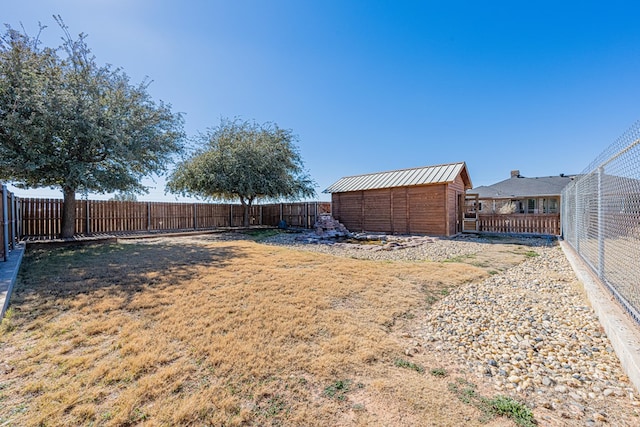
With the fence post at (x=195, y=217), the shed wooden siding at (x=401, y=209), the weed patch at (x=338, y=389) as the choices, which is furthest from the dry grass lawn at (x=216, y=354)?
the fence post at (x=195, y=217)

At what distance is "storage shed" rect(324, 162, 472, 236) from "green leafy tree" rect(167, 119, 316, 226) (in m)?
3.48

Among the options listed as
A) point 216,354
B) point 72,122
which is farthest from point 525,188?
point 72,122

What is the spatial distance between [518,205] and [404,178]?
1672 centimetres

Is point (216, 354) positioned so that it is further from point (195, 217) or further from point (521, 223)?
point (521, 223)

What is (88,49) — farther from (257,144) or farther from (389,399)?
(389,399)

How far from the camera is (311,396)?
2.02 m

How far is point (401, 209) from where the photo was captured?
14.5 meters

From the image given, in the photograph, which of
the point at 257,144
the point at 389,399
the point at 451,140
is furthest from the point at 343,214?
the point at 389,399

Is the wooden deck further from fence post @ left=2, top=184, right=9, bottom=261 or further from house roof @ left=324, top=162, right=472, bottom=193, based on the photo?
fence post @ left=2, top=184, right=9, bottom=261

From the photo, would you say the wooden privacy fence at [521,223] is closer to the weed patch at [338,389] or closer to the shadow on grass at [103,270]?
the shadow on grass at [103,270]

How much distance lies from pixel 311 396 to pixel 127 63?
12940mm

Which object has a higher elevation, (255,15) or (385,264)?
(255,15)

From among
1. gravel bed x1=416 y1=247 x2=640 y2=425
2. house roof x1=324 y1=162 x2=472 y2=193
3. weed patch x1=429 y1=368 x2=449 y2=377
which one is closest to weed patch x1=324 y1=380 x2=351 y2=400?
weed patch x1=429 y1=368 x2=449 y2=377

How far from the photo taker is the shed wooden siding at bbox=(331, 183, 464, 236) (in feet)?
43.5
